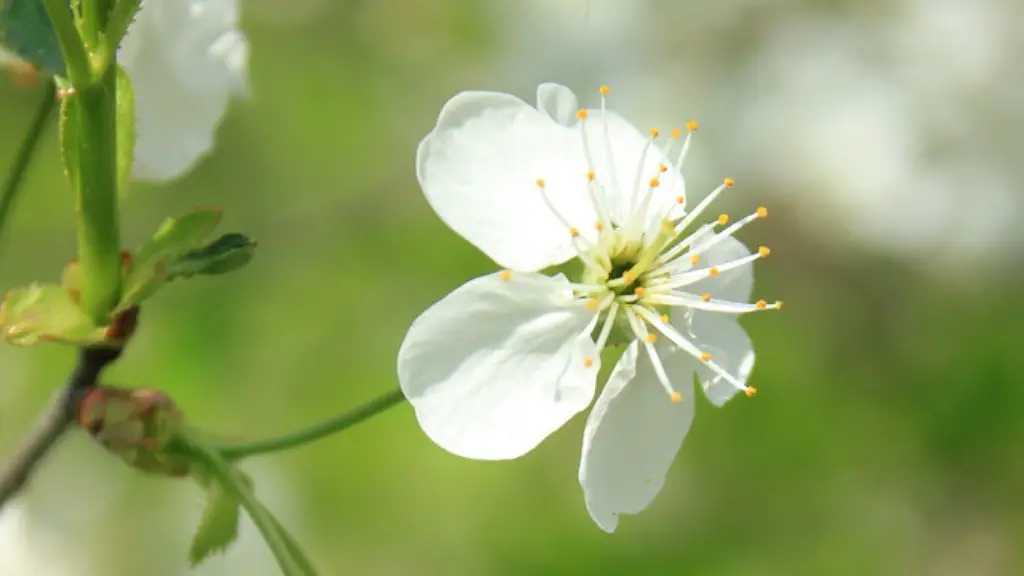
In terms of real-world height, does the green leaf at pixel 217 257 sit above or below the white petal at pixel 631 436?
above

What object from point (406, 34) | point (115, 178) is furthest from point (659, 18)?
point (115, 178)

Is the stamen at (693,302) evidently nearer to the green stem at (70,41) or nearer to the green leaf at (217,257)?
the green leaf at (217,257)

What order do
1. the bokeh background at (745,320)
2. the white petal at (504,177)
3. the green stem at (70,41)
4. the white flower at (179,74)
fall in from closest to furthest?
1. the green stem at (70,41)
2. the white petal at (504,177)
3. the white flower at (179,74)
4. the bokeh background at (745,320)

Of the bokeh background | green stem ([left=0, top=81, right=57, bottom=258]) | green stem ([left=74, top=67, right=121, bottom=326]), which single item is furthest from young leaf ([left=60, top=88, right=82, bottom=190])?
the bokeh background

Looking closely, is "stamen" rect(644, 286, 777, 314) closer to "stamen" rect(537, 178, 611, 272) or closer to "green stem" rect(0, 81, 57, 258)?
"stamen" rect(537, 178, 611, 272)

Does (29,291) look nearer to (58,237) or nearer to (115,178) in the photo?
(115,178)

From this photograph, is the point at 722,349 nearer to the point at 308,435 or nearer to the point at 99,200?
the point at 308,435

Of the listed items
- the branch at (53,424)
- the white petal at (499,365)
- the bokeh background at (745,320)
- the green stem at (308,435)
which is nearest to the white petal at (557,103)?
the white petal at (499,365)
